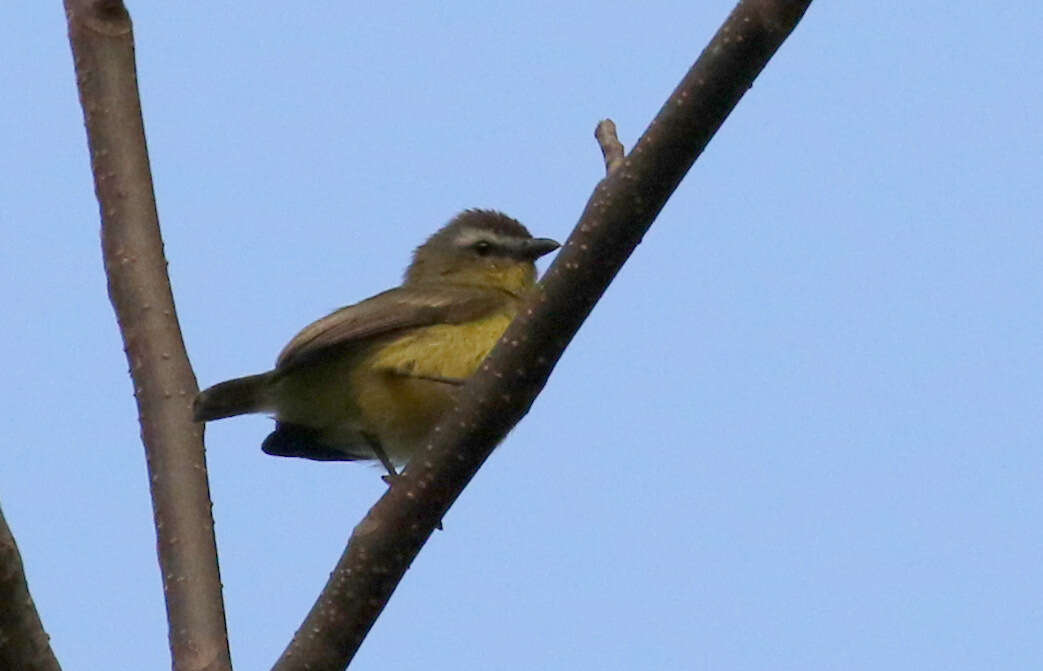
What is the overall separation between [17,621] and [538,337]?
119 centimetres

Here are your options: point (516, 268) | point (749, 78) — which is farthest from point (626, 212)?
point (516, 268)

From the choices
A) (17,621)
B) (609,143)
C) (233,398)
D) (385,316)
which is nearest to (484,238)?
(385,316)

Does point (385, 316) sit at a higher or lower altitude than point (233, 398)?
higher

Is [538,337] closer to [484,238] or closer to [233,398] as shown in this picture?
[233,398]

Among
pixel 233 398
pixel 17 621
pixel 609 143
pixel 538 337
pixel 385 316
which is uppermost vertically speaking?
pixel 385 316

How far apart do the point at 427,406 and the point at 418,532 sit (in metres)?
2.31

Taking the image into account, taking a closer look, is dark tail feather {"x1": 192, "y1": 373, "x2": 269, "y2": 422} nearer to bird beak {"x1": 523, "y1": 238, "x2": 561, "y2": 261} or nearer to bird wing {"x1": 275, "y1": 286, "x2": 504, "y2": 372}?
bird wing {"x1": 275, "y1": 286, "x2": 504, "y2": 372}

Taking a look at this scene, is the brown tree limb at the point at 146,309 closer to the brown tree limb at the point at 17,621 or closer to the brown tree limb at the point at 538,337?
the brown tree limb at the point at 538,337

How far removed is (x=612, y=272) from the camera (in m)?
3.33

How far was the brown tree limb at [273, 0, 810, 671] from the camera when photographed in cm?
315

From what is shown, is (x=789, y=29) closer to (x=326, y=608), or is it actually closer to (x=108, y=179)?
(x=326, y=608)

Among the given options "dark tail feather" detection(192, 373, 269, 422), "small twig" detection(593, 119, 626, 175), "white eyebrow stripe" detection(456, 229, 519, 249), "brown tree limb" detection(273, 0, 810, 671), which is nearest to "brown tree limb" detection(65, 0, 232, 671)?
"dark tail feather" detection(192, 373, 269, 422)

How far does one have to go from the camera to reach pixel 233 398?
217 inches

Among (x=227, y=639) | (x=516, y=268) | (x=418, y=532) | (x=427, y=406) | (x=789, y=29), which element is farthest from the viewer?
(x=516, y=268)
